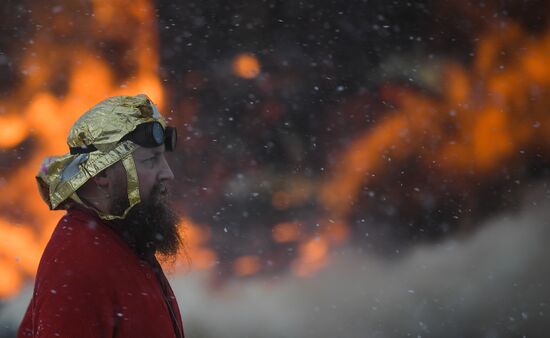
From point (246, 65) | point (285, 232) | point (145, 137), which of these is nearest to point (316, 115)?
point (246, 65)

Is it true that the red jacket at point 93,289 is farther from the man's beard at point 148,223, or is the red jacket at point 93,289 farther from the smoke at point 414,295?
the smoke at point 414,295

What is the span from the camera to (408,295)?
6.51 meters

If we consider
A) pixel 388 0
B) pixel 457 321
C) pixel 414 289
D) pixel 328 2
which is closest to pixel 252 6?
pixel 328 2

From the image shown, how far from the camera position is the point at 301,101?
7.03m

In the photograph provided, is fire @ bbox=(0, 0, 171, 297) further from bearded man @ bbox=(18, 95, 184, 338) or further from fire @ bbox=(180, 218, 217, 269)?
bearded man @ bbox=(18, 95, 184, 338)

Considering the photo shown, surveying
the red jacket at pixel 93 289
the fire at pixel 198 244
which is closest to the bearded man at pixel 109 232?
the red jacket at pixel 93 289

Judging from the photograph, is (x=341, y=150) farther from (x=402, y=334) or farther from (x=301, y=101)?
(x=402, y=334)

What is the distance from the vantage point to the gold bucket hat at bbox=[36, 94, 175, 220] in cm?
222

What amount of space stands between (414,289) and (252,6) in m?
3.40

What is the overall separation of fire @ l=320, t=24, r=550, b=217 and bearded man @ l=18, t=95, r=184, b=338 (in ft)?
15.8

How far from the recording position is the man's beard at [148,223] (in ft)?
7.37

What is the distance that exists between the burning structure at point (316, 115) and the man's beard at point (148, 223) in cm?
444

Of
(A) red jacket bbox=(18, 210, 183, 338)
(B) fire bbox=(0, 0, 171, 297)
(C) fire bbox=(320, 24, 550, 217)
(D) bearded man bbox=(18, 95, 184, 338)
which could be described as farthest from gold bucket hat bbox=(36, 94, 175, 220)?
(C) fire bbox=(320, 24, 550, 217)

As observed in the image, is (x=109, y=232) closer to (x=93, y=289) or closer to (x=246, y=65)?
(x=93, y=289)
